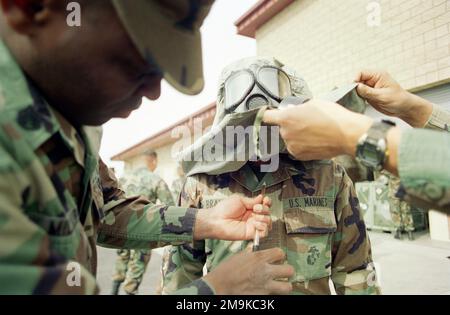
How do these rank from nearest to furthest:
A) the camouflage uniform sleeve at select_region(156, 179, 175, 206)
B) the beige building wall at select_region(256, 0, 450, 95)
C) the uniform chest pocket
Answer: the uniform chest pocket → the beige building wall at select_region(256, 0, 450, 95) → the camouflage uniform sleeve at select_region(156, 179, 175, 206)

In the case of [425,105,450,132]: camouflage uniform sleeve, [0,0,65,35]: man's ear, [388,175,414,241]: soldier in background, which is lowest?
[388,175,414,241]: soldier in background

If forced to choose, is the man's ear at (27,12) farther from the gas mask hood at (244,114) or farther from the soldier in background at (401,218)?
the soldier in background at (401,218)

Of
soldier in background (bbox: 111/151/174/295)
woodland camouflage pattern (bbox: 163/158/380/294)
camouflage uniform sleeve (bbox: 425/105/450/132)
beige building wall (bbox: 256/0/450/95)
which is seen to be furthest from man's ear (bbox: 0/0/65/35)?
beige building wall (bbox: 256/0/450/95)

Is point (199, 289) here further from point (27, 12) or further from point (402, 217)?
point (402, 217)

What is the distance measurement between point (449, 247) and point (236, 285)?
19.8 feet

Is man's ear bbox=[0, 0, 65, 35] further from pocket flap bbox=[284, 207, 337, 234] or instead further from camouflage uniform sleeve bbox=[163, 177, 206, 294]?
pocket flap bbox=[284, 207, 337, 234]

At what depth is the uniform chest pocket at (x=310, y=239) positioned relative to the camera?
1.49 m

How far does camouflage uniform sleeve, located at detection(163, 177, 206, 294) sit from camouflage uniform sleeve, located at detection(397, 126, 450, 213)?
3.42ft

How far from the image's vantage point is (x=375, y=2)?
5453 millimetres

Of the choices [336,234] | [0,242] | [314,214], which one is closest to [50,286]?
[0,242]

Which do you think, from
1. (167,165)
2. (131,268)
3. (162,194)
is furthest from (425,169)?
(167,165)

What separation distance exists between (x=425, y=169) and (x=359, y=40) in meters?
5.74

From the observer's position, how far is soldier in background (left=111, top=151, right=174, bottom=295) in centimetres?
430

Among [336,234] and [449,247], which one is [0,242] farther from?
[449,247]
